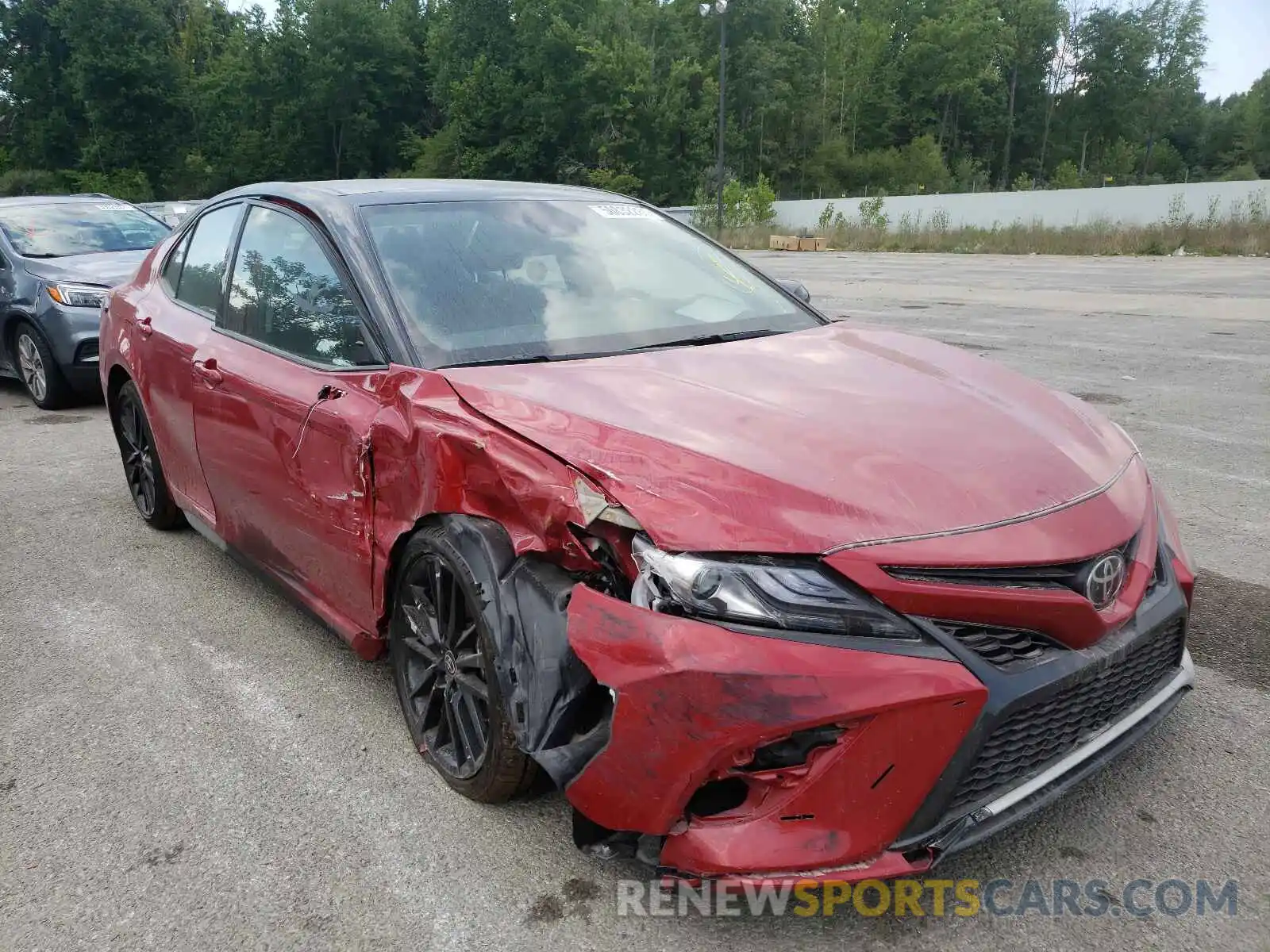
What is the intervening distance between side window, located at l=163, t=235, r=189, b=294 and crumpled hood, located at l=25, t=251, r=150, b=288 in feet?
11.2

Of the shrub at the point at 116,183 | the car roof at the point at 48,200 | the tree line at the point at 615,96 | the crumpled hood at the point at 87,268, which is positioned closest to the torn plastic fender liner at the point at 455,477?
the crumpled hood at the point at 87,268

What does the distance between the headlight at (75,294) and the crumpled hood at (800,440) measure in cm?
618

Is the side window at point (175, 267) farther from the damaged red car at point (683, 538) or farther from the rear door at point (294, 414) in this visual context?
the damaged red car at point (683, 538)

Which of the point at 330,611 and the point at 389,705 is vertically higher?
the point at 330,611

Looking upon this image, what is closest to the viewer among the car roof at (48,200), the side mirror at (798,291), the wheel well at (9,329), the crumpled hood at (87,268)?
the side mirror at (798,291)

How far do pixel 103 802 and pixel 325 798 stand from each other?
0.61 metres

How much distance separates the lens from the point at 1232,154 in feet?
256

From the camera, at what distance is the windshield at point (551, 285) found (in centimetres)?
295

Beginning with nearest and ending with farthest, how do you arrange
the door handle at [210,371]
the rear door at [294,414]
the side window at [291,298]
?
the rear door at [294,414]
the side window at [291,298]
the door handle at [210,371]

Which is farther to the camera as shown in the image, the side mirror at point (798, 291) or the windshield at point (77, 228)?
the windshield at point (77, 228)

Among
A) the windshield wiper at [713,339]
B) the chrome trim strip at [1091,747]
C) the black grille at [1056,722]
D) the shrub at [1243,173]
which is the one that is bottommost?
the chrome trim strip at [1091,747]

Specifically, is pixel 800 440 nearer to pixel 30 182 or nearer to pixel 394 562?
pixel 394 562

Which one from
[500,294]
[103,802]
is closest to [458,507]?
[500,294]

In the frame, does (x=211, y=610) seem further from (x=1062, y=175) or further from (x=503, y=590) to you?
(x=1062, y=175)
